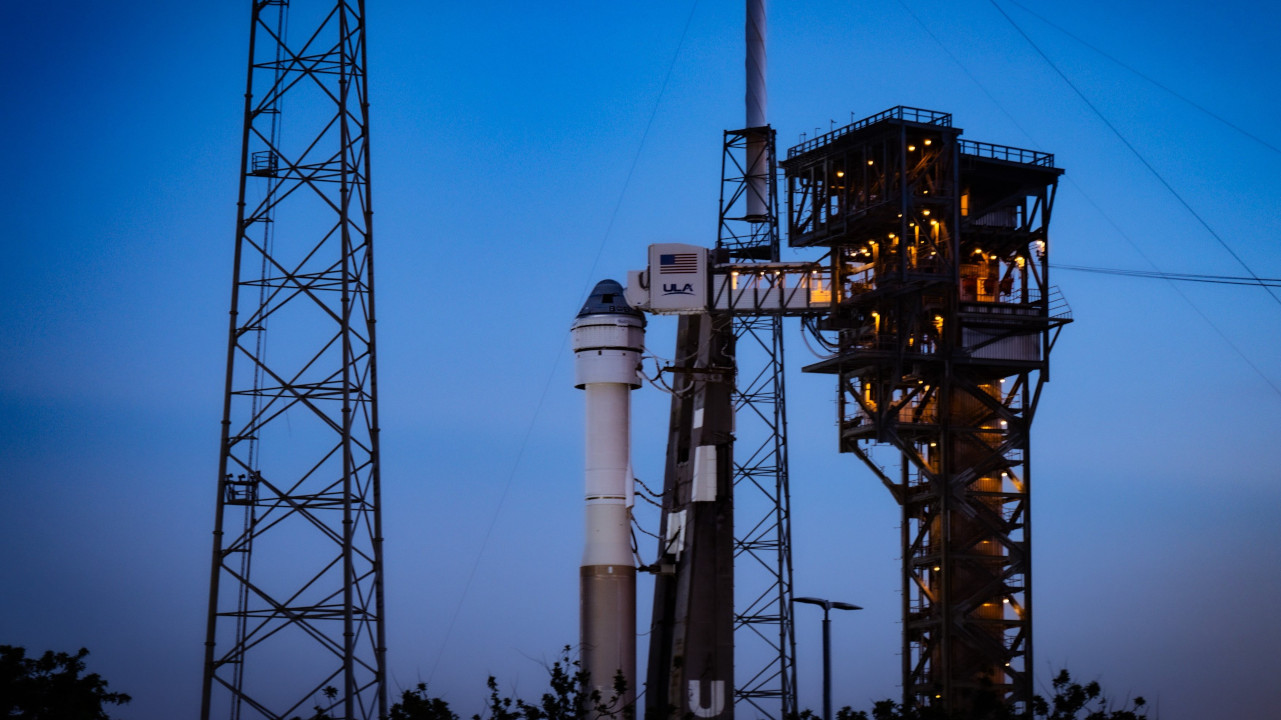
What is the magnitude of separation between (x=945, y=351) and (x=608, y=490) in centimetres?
2049

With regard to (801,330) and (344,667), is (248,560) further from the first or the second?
(801,330)

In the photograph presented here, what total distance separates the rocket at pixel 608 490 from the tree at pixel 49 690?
17531 mm

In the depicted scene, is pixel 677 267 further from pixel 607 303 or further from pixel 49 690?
pixel 49 690

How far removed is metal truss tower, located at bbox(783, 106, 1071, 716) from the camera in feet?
251

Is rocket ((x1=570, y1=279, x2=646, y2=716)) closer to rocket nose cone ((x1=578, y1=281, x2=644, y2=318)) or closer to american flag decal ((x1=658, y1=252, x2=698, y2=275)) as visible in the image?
rocket nose cone ((x1=578, y1=281, x2=644, y2=318))

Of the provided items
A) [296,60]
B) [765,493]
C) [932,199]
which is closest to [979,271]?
[932,199]

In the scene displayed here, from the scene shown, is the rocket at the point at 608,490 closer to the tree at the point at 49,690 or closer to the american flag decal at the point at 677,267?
the american flag decal at the point at 677,267

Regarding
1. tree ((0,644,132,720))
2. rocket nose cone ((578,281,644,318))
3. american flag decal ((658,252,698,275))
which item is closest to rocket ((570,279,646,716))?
rocket nose cone ((578,281,644,318))

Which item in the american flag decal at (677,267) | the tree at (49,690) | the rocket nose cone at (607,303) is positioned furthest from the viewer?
the rocket nose cone at (607,303)

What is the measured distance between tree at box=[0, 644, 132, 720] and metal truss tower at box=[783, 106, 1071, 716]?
34423 millimetres

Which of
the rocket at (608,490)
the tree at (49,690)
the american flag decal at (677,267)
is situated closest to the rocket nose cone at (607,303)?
the rocket at (608,490)

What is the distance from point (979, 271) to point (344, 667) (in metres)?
37.9

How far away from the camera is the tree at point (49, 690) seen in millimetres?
48312

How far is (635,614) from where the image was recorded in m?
64.1
